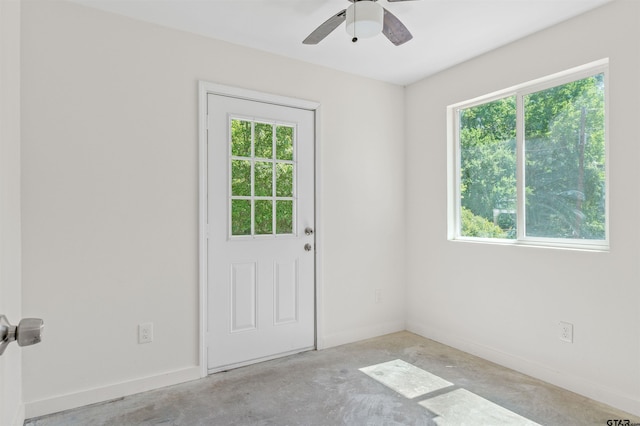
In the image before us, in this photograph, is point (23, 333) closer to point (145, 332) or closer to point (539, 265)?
point (145, 332)

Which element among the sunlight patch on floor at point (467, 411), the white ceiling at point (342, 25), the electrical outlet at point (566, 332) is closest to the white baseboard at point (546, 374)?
the electrical outlet at point (566, 332)

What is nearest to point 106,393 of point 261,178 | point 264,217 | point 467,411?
point 264,217

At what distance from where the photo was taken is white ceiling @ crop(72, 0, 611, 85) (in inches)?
90.7

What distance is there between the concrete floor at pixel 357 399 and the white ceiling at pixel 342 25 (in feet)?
8.18

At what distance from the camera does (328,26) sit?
7.13ft

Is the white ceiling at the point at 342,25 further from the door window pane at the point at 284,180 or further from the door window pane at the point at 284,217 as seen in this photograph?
the door window pane at the point at 284,217

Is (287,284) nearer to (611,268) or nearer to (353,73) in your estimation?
(353,73)

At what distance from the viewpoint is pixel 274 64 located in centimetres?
300

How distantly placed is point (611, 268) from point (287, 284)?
7.40ft

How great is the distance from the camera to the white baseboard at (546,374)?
2.22m

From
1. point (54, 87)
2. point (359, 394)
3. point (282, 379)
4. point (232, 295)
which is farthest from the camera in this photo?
point (232, 295)

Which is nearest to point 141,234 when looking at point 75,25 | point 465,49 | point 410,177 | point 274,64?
point 75,25

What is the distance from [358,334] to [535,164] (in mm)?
2087

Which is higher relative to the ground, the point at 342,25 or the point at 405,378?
the point at 342,25
